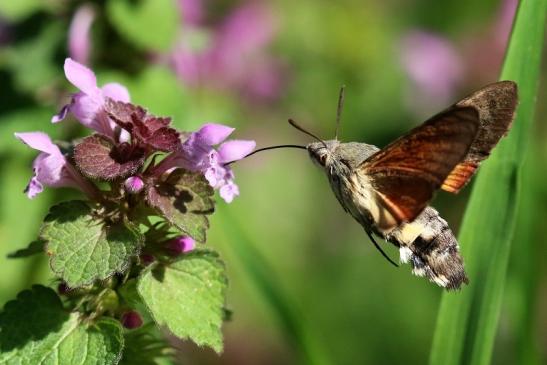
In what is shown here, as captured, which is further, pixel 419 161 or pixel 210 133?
pixel 419 161

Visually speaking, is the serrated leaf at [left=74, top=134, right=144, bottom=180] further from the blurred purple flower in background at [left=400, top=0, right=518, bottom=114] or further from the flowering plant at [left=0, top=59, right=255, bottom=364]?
the blurred purple flower in background at [left=400, top=0, right=518, bottom=114]

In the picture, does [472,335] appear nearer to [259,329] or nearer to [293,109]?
[259,329]

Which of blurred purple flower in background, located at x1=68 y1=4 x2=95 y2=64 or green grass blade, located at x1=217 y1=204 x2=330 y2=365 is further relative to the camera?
blurred purple flower in background, located at x1=68 y1=4 x2=95 y2=64

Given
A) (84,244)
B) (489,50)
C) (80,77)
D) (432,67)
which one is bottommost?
(432,67)

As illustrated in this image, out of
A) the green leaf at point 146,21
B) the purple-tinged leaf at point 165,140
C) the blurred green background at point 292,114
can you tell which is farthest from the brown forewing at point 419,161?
the green leaf at point 146,21

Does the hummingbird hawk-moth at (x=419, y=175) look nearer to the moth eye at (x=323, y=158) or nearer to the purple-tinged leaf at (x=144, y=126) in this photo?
the moth eye at (x=323, y=158)

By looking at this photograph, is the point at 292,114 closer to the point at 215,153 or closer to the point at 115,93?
the point at 115,93

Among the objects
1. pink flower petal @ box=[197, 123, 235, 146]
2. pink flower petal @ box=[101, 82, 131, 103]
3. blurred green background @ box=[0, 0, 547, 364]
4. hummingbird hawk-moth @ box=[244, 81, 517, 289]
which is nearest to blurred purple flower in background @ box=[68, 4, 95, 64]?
blurred green background @ box=[0, 0, 547, 364]

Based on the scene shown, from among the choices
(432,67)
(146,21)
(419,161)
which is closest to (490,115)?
(419,161)
